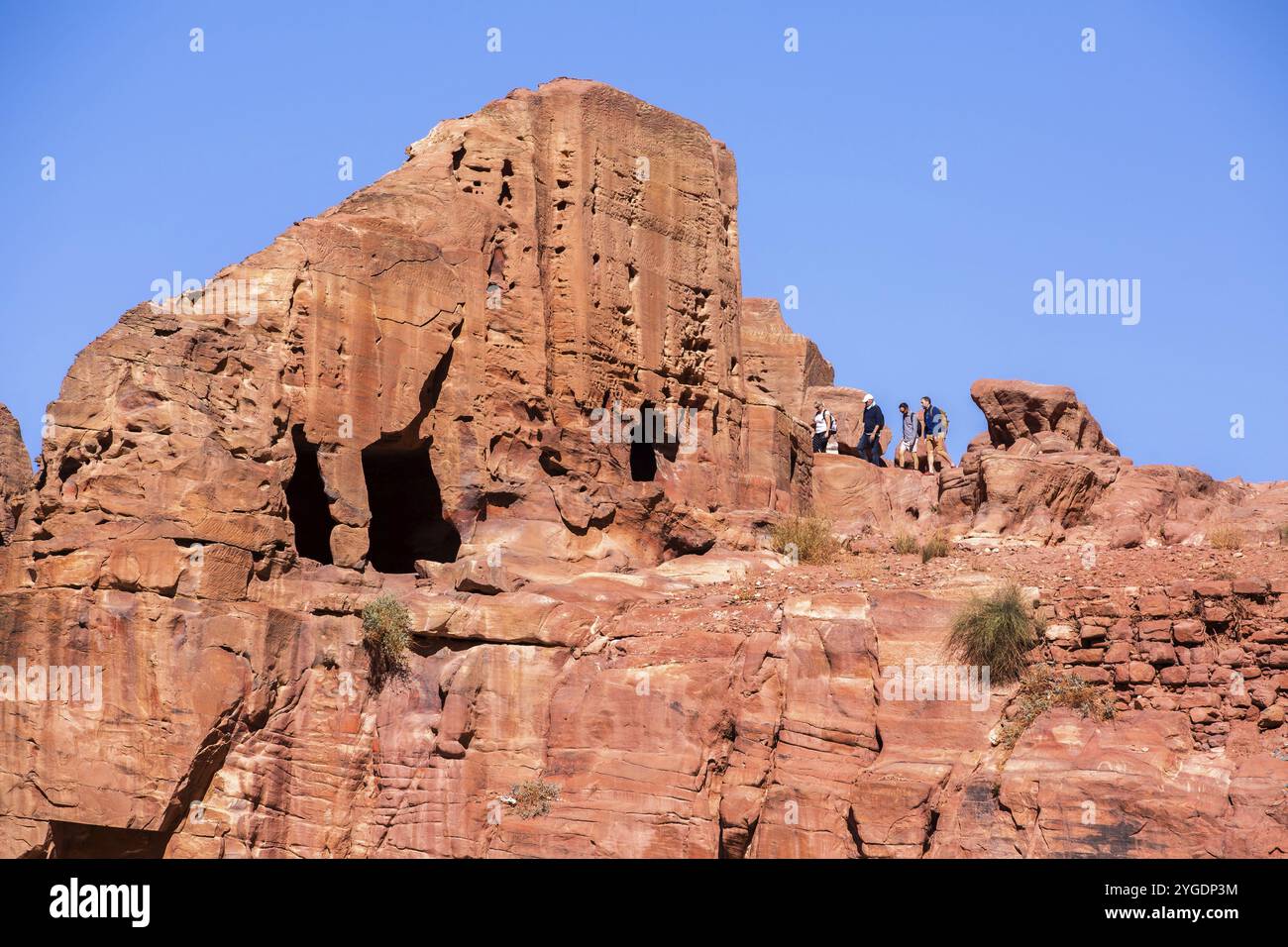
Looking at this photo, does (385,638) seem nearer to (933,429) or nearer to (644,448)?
(644,448)

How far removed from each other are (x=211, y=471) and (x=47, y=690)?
382 cm

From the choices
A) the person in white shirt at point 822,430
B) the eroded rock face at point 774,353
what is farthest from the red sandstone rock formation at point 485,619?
the person in white shirt at point 822,430

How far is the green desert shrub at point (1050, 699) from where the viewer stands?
27.8 metres

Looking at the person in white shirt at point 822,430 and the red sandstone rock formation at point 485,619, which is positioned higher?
the person in white shirt at point 822,430

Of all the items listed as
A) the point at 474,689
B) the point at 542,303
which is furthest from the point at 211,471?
the point at 542,303

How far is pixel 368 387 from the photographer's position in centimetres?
3250

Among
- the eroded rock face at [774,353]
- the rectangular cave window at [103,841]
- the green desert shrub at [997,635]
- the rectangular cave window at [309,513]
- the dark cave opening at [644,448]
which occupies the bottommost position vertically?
the rectangular cave window at [103,841]

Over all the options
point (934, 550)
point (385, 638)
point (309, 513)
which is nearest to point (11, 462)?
point (309, 513)

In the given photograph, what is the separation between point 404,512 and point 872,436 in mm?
15456

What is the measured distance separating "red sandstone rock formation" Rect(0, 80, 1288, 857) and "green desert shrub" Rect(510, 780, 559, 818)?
19cm

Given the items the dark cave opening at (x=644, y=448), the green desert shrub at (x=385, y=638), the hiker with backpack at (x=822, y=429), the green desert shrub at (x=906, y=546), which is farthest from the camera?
the hiker with backpack at (x=822, y=429)

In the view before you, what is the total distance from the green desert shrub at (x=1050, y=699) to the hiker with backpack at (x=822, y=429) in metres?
18.3

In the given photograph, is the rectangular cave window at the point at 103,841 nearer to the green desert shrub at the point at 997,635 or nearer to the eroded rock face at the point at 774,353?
the green desert shrub at the point at 997,635
